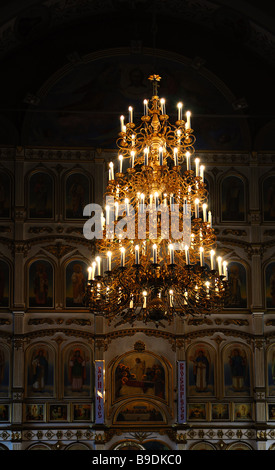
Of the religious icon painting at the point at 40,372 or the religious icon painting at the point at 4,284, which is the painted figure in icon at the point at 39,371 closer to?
the religious icon painting at the point at 40,372

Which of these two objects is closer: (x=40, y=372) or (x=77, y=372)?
(x=40, y=372)

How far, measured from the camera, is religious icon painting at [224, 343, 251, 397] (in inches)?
715

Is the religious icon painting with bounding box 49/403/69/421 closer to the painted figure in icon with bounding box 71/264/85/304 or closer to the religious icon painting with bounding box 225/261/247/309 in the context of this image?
the painted figure in icon with bounding box 71/264/85/304

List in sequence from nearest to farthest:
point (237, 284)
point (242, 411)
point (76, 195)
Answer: point (242, 411) < point (237, 284) < point (76, 195)

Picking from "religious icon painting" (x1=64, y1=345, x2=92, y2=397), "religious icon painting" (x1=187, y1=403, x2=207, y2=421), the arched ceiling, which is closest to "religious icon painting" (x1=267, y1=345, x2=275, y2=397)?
"religious icon painting" (x1=187, y1=403, x2=207, y2=421)

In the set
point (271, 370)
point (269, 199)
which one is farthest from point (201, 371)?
point (269, 199)

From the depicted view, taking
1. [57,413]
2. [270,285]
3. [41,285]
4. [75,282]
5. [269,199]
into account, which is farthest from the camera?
[269,199]

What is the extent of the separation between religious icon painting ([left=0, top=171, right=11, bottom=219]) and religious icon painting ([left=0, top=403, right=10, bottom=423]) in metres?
4.90

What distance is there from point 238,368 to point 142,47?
899cm

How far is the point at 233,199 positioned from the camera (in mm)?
19109

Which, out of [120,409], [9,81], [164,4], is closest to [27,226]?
[9,81]

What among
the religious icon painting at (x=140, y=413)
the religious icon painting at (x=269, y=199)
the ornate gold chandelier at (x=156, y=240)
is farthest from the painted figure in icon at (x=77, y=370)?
the ornate gold chandelier at (x=156, y=240)

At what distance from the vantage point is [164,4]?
18.1m

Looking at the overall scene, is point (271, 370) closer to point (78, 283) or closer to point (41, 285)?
point (78, 283)
